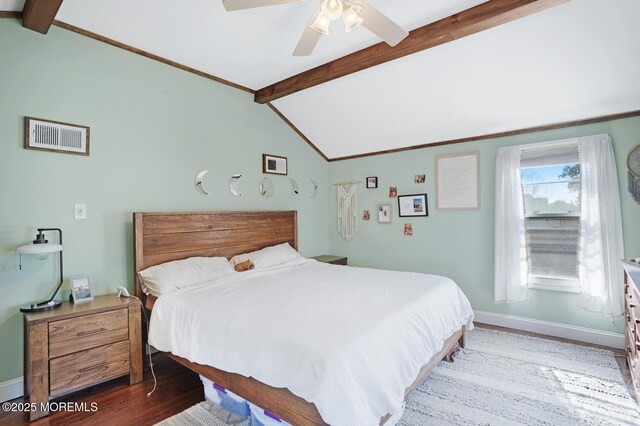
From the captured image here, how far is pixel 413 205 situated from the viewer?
4285 millimetres

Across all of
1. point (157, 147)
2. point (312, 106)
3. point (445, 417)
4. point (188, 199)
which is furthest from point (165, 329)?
point (312, 106)

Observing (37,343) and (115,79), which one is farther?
(115,79)

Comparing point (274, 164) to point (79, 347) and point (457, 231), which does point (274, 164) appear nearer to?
point (457, 231)

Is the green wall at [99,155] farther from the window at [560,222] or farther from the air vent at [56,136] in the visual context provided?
the window at [560,222]

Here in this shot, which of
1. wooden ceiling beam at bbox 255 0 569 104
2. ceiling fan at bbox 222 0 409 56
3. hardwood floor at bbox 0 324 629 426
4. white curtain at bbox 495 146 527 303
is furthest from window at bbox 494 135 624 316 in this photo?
ceiling fan at bbox 222 0 409 56

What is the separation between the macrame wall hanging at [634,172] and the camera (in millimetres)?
2881

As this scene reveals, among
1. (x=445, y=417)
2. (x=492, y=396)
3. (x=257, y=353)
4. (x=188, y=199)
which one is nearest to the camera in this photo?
(x=257, y=353)

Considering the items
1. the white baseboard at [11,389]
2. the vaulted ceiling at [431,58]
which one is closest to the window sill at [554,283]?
the vaulted ceiling at [431,58]

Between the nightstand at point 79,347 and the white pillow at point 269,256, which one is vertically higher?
the white pillow at point 269,256

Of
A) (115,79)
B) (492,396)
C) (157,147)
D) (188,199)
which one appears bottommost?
(492,396)

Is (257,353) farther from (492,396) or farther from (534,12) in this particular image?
(534,12)

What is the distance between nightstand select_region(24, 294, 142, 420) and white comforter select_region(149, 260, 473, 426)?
0.21 meters

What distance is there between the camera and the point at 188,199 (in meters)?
3.40

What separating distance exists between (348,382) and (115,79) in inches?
123
